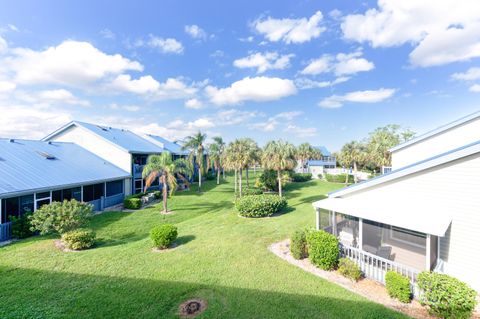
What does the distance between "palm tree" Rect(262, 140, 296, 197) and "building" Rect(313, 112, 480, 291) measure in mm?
10577

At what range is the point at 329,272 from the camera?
939cm

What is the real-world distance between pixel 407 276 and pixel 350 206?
10.7ft

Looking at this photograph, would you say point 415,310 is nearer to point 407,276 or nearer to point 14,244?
point 407,276

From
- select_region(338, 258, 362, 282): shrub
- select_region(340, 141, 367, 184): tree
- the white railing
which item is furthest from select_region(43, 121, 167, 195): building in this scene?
select_region(340, 141, 367, 184): tree

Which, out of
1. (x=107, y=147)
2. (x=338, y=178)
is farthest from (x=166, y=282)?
(x=338, y=178)

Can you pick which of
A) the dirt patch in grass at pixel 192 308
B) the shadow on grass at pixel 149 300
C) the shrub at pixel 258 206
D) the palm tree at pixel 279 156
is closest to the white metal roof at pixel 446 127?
the palm tree at pixel 279 156

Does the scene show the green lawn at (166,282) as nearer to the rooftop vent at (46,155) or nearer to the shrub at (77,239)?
the shrub at (77,239)

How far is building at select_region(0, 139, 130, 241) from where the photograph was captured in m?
14.0

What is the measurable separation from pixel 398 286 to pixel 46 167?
23.8 m

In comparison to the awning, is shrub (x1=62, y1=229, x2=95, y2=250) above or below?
below

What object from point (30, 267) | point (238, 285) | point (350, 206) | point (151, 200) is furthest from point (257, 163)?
point (30, 267)

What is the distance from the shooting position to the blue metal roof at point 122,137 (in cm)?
2670

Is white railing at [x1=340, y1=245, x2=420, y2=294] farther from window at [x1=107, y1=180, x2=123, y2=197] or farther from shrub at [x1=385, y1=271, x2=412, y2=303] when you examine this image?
window at [x1=107, y1=180, x2=123, y2=197]

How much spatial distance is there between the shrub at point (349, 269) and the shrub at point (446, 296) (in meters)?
2.03
